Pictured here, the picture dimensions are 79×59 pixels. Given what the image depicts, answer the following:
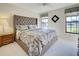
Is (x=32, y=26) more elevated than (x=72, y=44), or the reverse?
(x=32, y=26)

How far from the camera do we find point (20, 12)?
2094mm

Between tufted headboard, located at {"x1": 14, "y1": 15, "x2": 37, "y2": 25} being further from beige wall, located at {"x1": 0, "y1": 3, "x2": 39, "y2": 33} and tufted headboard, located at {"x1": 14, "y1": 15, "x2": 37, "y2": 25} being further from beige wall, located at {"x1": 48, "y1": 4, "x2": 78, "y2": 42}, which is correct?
beige wall, located at {"x1": 48, "y1": 4, "x2": 78, "y2": 42}

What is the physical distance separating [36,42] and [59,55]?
0.61 meters

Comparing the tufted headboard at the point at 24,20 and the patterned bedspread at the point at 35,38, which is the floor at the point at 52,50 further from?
the tufted headboard at the point at 24,20

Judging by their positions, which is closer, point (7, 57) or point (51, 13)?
point (7, 57)

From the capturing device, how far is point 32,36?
202 cm

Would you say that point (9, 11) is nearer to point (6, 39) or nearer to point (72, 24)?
point (6, 39)

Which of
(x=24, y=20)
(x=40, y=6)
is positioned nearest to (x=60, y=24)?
(x=40, y=6)

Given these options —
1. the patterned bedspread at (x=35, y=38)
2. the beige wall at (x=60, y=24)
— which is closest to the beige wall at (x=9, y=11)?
the patterned bedspread at (x=35, y=38)

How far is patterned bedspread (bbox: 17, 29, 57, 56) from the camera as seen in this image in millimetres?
2000

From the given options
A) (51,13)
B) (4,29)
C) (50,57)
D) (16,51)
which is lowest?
(50,57)

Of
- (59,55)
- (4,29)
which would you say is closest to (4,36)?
(4,29)

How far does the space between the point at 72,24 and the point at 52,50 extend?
2.52ft

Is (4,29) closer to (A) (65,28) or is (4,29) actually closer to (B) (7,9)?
(B) (7,9)
